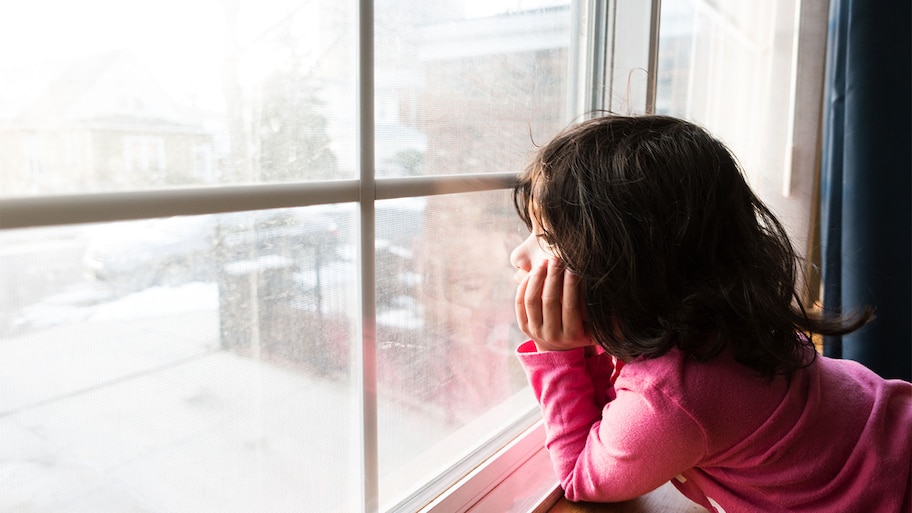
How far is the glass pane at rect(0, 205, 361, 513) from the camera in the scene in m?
0.46

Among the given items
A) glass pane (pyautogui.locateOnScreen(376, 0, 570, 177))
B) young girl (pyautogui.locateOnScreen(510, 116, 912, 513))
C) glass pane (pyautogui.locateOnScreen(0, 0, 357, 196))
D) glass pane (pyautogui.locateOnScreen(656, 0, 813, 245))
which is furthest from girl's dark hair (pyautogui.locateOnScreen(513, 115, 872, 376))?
glass pane (pyautogui.locateOnScreen(656, 0, 813, 245))

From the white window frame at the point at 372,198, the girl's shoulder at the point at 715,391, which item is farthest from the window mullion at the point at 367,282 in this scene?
the girl's shoulder at the point at 715,391

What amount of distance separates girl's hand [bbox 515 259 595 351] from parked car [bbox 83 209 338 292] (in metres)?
0.26

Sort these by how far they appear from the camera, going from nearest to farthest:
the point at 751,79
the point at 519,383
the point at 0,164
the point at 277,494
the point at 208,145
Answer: the point at 0,164 < the point at 208,145 < the point at 277,494 < the point at 519,383 < the point at 751,79

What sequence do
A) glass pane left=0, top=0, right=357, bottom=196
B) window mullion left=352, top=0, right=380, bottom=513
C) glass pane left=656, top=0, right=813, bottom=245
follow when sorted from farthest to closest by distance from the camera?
glass pane left=656, top=0, right=813, bottom=245 → window mullion left=352, top=0, right=380, bottom=513 → glass pane left=0, top=0, right=357, bottom=196

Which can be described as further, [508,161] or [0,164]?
[508,161]

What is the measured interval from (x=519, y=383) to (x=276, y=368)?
542 millimetres

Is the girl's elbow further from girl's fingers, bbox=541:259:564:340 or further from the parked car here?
the parked car

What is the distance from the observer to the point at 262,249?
0.61 meters

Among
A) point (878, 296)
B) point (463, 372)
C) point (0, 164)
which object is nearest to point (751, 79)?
point (878, 296)

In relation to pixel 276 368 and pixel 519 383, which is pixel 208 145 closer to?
pixel 276 368

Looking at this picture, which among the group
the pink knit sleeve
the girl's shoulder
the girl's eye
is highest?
the girl's eye

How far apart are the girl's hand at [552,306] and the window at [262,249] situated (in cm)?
13

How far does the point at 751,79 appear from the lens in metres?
1.65
